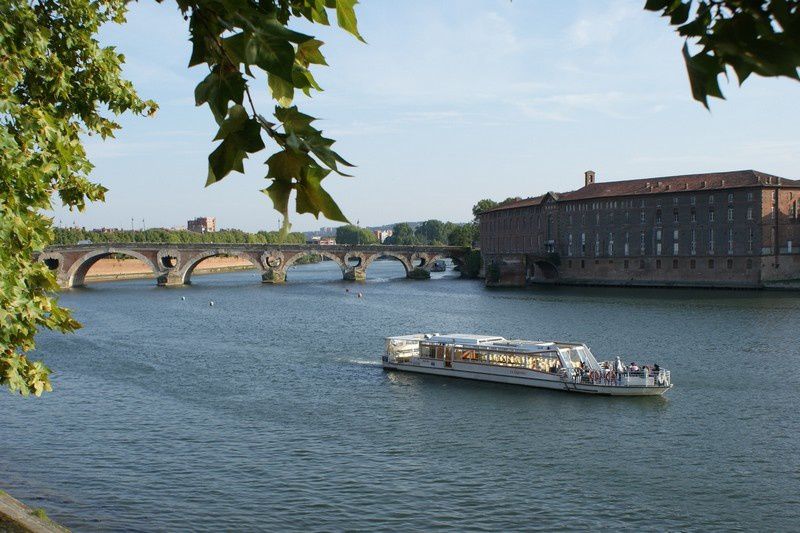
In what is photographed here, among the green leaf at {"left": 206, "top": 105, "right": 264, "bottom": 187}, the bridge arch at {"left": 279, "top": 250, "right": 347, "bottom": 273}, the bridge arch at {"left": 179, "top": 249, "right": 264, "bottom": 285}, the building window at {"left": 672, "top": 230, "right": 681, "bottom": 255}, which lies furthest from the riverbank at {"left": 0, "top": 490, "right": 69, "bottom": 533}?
the bridge arch at {"left": 179, "top": 249, "right": 264, "bottom": 285}

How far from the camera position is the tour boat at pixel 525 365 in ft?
106

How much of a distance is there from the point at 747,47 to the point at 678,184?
292 feet

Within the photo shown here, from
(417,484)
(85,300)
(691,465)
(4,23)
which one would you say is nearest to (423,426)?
(417,484)

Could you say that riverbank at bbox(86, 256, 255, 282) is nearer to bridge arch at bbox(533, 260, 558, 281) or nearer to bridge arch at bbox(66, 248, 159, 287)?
bridge arch at bbox(66, 248, 159, 287)

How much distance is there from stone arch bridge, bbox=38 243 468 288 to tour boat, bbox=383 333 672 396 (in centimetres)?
6083

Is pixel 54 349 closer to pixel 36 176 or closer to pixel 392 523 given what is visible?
pixel 392 523

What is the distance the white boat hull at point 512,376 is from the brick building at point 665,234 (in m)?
50.5

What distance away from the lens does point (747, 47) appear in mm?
2064

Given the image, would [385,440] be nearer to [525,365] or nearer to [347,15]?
[525,365]

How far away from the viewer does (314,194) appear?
228 centimetres

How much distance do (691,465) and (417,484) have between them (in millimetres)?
7803

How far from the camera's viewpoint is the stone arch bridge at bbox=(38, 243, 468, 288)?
101188 mm

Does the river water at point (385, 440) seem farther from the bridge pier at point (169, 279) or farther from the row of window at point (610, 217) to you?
the bridge pier at point (169, 279)

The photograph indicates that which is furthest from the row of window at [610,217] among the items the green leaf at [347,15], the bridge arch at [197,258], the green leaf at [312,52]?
the green leaf at [347,15]
